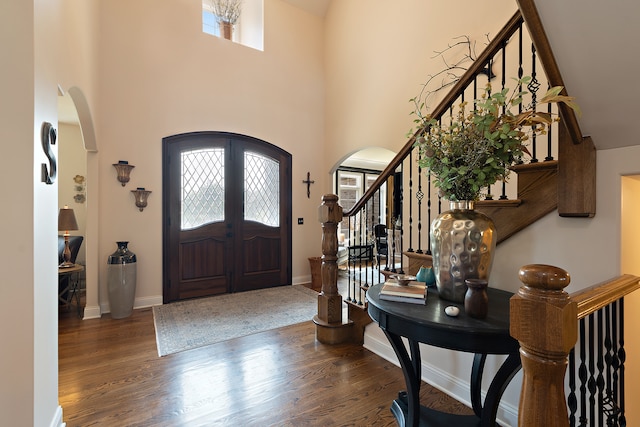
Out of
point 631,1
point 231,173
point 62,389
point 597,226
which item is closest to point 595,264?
point 597,226

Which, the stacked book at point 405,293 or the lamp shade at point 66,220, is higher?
the lamp shade at point 66,220

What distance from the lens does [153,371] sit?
2357 millimetres

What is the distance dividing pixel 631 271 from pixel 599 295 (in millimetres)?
743

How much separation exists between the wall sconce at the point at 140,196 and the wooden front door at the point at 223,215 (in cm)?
24

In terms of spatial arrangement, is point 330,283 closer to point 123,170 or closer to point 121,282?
point 121,282

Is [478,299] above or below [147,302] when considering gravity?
above

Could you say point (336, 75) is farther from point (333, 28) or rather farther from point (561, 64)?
point (561, 64)

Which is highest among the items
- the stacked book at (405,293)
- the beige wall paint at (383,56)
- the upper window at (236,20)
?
the upper window at (236,20)

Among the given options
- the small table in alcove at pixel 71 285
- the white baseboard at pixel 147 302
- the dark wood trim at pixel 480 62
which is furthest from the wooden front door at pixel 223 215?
the dark wood trim at pixel 480 62

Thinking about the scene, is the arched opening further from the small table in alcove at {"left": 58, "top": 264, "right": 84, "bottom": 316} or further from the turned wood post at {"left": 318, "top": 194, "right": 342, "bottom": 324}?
the turned wood post at {"left": 318, "top": 194, "right": 342, "bottom": 324}

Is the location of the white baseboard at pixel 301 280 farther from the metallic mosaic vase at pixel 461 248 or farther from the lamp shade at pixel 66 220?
the metallic mosaic vase at pixel 461 248

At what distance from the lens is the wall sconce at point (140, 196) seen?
3928 mm

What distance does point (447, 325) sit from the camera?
111cm

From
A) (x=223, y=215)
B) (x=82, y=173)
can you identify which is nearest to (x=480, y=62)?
(x=223, y=215)
